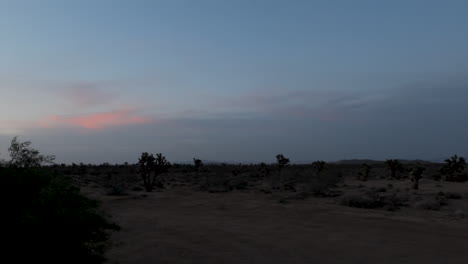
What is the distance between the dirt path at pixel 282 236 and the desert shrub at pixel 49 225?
362 cm

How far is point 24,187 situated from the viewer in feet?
26.5

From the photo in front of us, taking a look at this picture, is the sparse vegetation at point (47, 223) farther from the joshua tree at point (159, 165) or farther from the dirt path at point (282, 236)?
the joshua tree at point (159, 165)

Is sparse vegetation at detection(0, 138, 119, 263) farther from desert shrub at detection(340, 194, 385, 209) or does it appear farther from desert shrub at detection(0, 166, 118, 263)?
desert shrub at detection(340, 194, 385, 209)

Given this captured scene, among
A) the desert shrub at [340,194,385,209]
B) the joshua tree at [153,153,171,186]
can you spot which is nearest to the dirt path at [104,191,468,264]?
the desert shrub at [340,194,385,209]

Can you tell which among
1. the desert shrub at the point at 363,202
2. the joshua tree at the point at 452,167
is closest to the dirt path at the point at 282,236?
the desert shrub at the point at 363,202

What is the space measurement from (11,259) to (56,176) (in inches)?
97.2

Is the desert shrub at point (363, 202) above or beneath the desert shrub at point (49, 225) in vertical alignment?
beneath

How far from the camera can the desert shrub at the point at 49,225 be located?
6914 millimetres

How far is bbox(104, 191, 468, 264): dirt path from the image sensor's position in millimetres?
11469

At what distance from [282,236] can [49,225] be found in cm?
853

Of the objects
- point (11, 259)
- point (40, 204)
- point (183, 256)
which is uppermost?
point (40, 204)

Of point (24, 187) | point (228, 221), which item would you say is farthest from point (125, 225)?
point (24, 187)

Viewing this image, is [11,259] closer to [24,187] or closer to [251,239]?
[24,187]

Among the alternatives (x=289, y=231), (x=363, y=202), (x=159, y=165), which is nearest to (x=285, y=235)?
(x=289, y=231)
